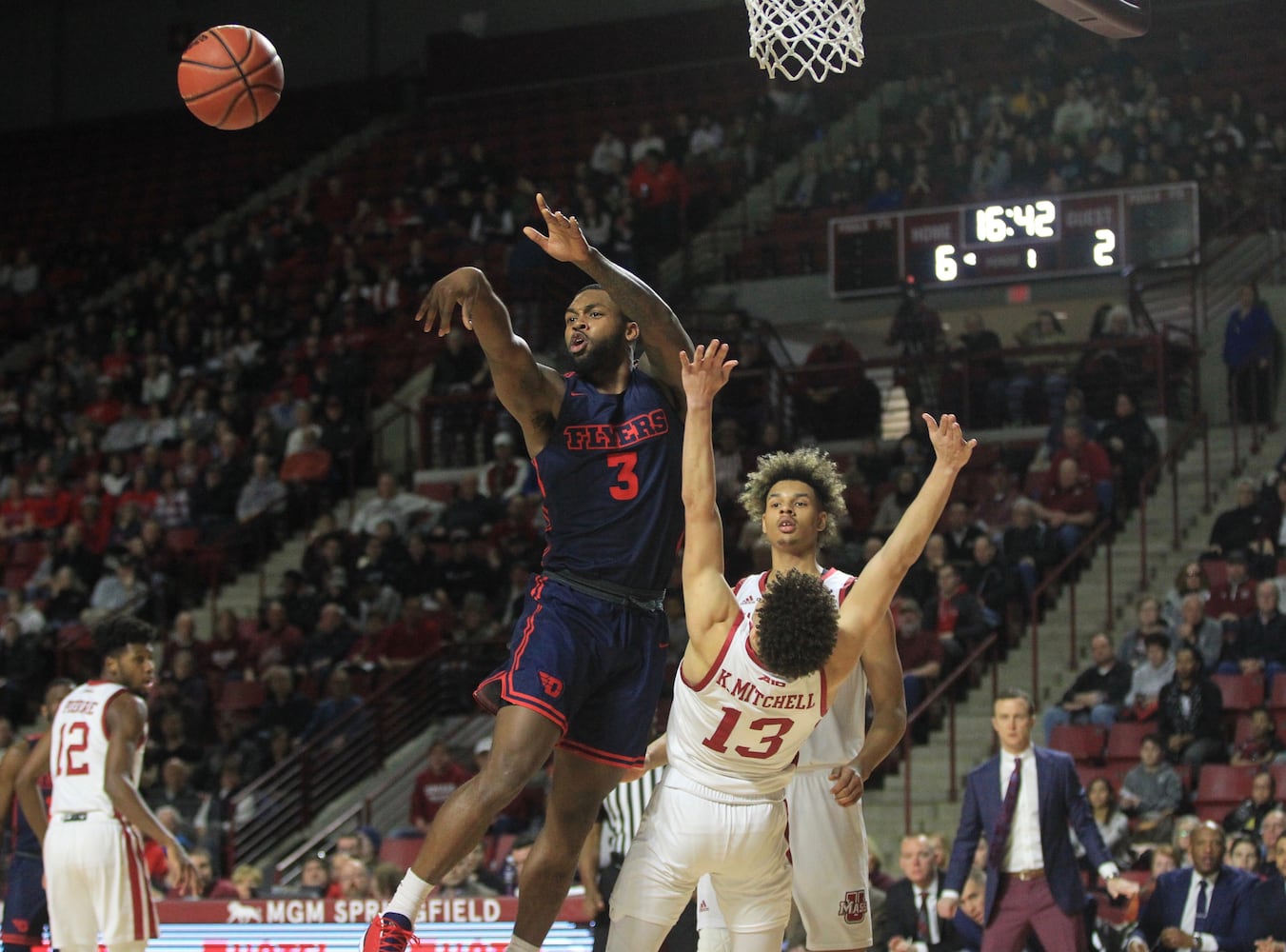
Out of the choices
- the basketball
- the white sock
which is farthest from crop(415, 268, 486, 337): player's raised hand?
the basketball

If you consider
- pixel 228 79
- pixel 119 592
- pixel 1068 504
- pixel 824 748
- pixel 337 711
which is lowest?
pixel 337 711

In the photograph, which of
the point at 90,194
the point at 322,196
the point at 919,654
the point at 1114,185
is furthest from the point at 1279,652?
the point at 90,194

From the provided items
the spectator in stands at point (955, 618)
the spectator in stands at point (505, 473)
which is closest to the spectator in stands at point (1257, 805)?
the spectator in stands at point (955, 618)

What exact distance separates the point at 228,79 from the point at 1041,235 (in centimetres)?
991

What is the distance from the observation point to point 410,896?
17.7ft

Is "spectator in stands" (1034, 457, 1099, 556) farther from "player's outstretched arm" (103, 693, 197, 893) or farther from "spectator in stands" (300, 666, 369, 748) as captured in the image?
"player's outstretched arm" (103, 693, 197, 893)

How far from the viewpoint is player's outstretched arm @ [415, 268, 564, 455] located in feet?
18.3

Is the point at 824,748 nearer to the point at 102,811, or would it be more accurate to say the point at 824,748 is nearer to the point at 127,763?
the point at 127,763

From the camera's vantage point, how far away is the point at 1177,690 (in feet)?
38.4

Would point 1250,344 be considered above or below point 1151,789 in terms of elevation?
above

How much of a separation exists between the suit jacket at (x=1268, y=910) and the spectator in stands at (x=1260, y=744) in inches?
92.4

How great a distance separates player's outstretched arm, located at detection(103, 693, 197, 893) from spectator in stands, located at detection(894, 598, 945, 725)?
628cm

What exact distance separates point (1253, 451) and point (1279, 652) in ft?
14.0

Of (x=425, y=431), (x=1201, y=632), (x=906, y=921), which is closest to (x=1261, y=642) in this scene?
(x=1201, y=632)
